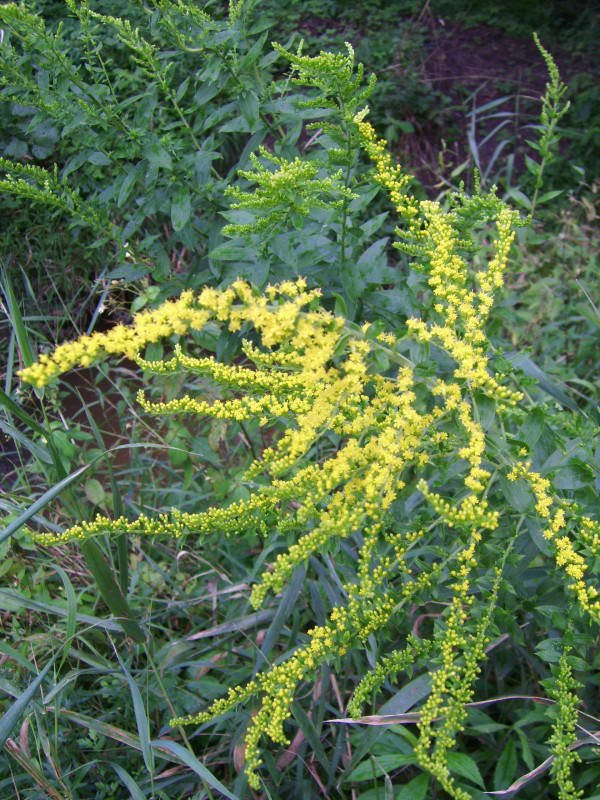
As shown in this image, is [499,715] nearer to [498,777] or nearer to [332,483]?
[498,777]

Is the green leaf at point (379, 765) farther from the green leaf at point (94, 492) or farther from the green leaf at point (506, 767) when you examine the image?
the green leaf at point (94, 492)

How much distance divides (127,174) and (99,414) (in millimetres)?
2879

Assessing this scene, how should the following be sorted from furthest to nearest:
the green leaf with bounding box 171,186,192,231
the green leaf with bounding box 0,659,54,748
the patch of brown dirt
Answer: the patch of brown dirt, the green leaf with bounding box 171,186,192,231, the green leaf with bounding box 0,659,54,748

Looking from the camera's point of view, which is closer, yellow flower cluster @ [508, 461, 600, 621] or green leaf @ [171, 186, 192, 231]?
yellow flower cluster @ [508, 461, 600, 621]

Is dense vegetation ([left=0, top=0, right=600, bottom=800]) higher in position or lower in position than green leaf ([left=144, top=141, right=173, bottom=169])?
lower

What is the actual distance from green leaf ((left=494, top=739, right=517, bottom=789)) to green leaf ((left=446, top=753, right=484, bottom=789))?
158mm

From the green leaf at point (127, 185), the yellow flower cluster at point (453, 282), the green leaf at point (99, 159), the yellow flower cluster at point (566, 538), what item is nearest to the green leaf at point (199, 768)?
the yellow flower cluster at point (566, 538)

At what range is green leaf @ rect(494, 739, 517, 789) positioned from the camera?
2722 mm

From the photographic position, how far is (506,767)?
2777mm

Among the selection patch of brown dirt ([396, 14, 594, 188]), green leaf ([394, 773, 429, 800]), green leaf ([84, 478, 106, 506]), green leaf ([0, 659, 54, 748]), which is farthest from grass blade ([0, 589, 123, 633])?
patch of brown dirt ([396, 14, 594, 188])

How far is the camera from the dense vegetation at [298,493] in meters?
2.24

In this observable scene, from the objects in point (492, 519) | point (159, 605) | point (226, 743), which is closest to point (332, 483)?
point (492, 519)

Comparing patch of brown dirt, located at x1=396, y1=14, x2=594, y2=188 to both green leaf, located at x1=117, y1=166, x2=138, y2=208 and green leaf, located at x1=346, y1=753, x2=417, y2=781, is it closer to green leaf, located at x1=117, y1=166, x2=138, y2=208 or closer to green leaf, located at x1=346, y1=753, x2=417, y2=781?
green leaf, located at x1=117, y1=166, x2=138, y2=208

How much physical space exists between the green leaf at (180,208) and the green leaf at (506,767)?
249 cm
